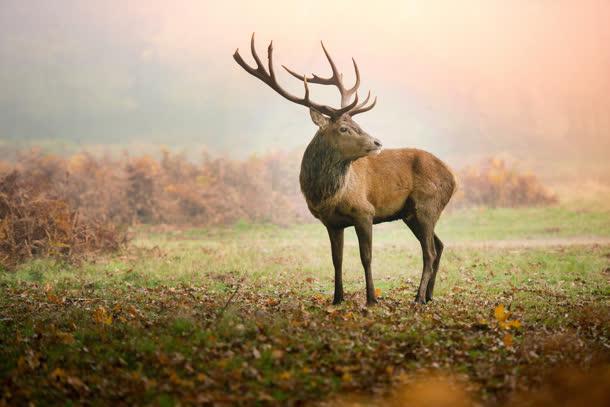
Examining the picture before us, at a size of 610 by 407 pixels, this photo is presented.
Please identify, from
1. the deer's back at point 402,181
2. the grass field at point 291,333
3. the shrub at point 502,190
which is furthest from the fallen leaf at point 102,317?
the shrub at point 502,190

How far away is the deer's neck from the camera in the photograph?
8.27 metres

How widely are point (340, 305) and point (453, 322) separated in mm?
1545

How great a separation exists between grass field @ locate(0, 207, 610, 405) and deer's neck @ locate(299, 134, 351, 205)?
140 centimetres

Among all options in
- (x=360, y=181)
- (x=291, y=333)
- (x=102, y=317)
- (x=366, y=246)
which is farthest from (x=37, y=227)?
(x=291, y=333)

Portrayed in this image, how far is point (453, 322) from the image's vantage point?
7570 millimetres

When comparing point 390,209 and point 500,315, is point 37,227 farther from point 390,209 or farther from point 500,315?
point 500,315

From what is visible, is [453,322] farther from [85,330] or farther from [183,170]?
[183,170]

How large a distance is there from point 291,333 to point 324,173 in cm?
227

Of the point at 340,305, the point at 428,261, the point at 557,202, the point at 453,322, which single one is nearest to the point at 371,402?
the point at 453,322

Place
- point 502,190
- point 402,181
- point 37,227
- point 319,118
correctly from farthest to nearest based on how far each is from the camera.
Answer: point 502,190 → point 37,227 → point 402,181 → point 319,118

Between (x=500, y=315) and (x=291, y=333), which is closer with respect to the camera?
(x=291, y=333)

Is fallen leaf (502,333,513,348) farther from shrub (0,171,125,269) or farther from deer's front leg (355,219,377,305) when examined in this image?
shrub (0,171,125,269)

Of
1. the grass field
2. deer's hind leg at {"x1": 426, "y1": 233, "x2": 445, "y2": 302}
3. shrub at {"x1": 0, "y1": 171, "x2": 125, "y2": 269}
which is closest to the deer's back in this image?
deer's hind leg at {"x1": 426, "y1": 233, "x2": 445, "y2": 302}

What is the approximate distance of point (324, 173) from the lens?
8289mm
